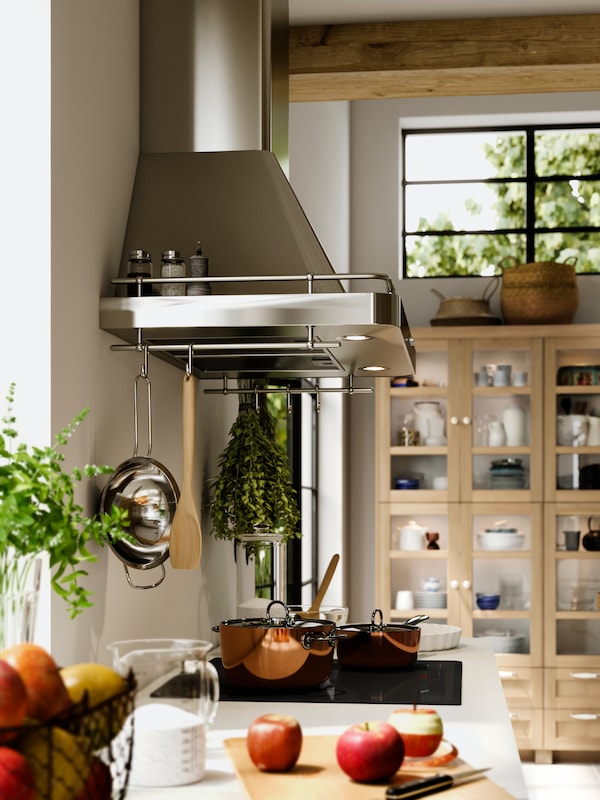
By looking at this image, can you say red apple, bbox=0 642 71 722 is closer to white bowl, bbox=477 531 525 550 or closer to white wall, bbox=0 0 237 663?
white wall, bbox=0 0 237 663

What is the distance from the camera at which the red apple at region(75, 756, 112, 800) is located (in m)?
1.01

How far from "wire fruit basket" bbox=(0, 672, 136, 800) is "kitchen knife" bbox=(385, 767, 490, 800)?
1.36ft

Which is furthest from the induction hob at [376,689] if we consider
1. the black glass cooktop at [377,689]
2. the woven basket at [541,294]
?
the woven basket at [541,294]

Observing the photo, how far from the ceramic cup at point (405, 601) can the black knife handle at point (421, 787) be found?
3892mm

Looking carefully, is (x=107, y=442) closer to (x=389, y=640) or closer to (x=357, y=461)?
(x=389, y=640)

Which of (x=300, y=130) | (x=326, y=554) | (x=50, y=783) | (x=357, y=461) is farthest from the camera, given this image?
(x=357, y=461)

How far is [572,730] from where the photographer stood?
5.07 m

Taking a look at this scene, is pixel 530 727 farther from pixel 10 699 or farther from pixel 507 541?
pixel 10 699

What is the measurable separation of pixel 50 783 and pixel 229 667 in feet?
3.86

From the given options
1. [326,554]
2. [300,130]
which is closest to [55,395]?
[300,130]

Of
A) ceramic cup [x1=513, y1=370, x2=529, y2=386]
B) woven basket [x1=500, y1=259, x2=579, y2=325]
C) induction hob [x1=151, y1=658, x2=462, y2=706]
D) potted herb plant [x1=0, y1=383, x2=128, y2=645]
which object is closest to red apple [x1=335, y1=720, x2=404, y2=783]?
potted herb plant [x1=0, y1=383, x2=128, y2=645]

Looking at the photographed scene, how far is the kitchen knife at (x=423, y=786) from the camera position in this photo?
52.2 inches

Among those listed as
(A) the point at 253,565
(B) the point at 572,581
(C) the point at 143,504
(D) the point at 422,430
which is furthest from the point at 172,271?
(B) the point at 572,581

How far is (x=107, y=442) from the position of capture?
6.34 ft
